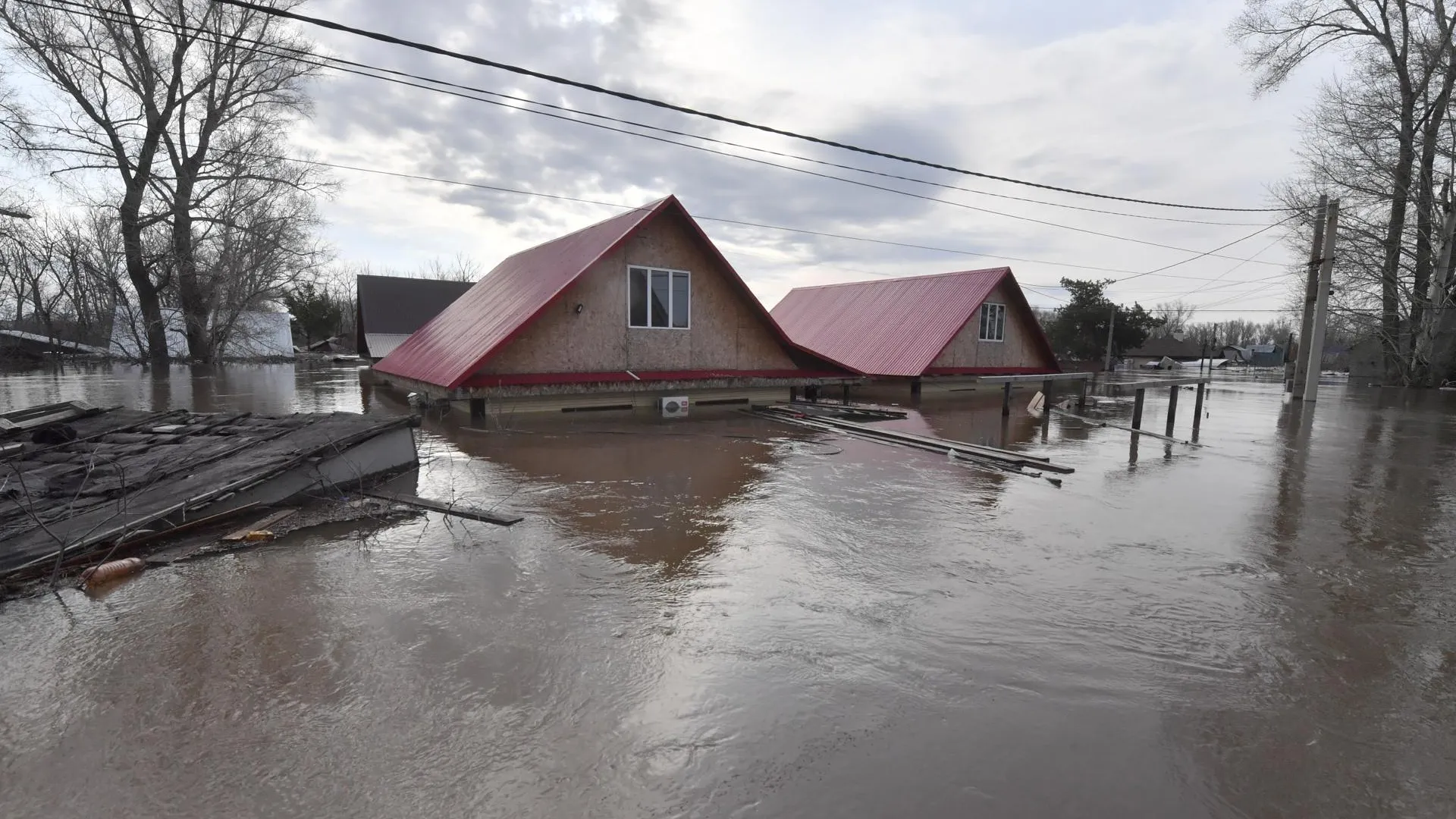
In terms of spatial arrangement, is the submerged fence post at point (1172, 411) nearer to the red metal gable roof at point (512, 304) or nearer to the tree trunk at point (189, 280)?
the red metal gable roof at point (512, 304)

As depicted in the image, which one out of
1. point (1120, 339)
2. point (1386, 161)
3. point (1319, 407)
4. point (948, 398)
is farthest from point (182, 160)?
point (1120, 339)

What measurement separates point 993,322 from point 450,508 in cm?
2200

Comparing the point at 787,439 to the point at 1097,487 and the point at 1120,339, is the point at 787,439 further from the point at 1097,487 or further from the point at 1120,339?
the point at 1120,339

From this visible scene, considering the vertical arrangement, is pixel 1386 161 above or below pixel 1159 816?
above

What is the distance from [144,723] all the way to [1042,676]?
472 centimetres

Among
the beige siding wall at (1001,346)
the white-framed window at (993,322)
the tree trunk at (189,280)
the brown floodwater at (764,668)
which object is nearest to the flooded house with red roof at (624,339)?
the beige siding wall at (1001,346)

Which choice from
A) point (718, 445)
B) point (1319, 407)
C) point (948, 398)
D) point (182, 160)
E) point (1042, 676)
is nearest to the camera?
point (1042, 676)

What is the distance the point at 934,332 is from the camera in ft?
74.2

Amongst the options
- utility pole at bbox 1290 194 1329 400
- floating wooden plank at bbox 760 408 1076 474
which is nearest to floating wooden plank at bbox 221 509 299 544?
floating wooden plank at bbox 760 408 1076 474

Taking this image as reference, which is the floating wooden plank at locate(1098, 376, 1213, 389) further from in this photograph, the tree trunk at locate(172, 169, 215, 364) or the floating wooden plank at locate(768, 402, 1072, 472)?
the tree trunk at locate(172, 169, 215, 364)

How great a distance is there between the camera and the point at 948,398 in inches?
878

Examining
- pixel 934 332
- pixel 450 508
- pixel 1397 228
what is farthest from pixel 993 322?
pixel 450 508

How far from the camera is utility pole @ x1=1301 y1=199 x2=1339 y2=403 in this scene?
20.1m

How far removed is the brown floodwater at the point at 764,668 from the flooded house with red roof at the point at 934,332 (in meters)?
14.7
